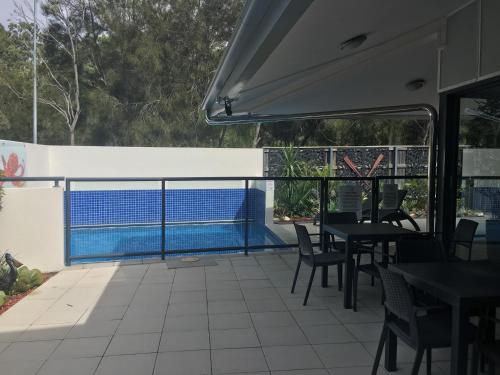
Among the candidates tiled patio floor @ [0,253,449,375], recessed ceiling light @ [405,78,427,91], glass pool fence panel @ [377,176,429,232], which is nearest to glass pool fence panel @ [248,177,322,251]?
glass pool fence panel @ [377,176,429,232]

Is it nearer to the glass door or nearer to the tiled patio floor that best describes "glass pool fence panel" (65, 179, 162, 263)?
the tiled patio floor

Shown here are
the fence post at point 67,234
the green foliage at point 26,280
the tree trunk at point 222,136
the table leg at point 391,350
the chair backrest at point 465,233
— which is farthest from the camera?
the tree trunk at point 222,136

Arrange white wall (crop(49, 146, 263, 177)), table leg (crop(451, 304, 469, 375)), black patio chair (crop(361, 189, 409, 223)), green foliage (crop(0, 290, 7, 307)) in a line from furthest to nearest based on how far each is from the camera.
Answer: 1. white wall (crop(49, 146, 263, 177))
2. black patio chair (crop(361, 189, 409, 223))
3. green foliage (crop(0, 290, 7, 307))
4. table leg (crop(451, 304, 469, 375))

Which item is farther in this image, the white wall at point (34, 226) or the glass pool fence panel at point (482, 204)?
the white wall at point (34, 226)

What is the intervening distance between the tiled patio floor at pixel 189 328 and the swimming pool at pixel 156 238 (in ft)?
2.79

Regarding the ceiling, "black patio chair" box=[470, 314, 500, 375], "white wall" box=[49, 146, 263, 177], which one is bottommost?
"black patio chair" box=[470, 314, 500, 375]

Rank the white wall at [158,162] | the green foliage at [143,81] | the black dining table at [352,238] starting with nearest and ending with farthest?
the black dining table at [352,238] → the white wall at [158,162] → the green foliage at [143,81]

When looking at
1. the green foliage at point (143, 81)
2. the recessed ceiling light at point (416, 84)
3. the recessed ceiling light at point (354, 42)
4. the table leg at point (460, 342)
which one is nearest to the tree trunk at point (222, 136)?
the green foliage at point (143, 81)

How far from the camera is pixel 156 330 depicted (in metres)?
3.38

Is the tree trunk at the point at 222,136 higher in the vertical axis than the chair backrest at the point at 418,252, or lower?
higher

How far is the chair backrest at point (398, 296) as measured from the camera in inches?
86.2

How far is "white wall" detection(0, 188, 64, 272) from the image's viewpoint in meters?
4.85

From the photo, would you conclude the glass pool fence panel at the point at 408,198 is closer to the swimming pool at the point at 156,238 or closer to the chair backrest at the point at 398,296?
the swimming pool at the point at 156,238

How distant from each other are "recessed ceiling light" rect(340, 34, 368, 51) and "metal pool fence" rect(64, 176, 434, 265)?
2.42 m
